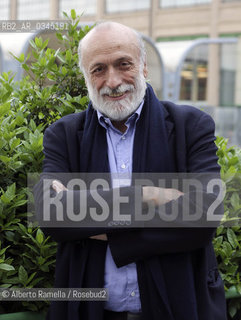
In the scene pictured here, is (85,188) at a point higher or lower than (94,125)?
lower

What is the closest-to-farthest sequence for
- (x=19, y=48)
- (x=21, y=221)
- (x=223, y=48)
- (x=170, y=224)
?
(x=170, y=224) → (x=21, y=221) → (x=19, y=48) → (x=223, y=48)

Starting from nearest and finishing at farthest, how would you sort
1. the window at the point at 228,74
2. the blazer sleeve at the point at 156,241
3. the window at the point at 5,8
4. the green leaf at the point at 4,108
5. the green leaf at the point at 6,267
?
the blazer sleeve at the point at 156,241 → the green leaf at the point at 6,267 → the green leaf at the point at 4,108 → the window at the point at 228,74 → the window at the point at 5,8

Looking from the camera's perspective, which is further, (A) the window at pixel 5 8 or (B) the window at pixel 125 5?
(A) the window at pixel 5 8

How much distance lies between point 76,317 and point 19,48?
7.47 m

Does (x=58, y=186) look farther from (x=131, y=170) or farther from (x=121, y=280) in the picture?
(x=121, y=280)

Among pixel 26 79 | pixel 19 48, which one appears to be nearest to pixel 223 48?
pixel 19 48

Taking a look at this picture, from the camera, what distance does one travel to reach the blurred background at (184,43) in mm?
11047

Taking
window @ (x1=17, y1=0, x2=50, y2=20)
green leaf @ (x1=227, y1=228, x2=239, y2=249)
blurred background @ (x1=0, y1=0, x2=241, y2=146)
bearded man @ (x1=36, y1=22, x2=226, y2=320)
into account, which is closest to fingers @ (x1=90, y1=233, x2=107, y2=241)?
bearded man @ (x1=36, y1=22, x2=226, y2=320)

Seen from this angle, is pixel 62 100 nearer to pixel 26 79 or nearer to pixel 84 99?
pixel 84 99

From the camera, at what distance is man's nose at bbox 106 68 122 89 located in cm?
202

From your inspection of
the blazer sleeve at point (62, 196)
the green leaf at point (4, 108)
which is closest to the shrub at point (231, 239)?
the blazer sleeve at point (62, 196)

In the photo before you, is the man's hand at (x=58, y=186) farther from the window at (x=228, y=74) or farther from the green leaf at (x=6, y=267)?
the window at (x=228, y=74)

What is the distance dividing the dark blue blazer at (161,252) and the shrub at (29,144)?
0.92 ft

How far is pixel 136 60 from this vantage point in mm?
2057
